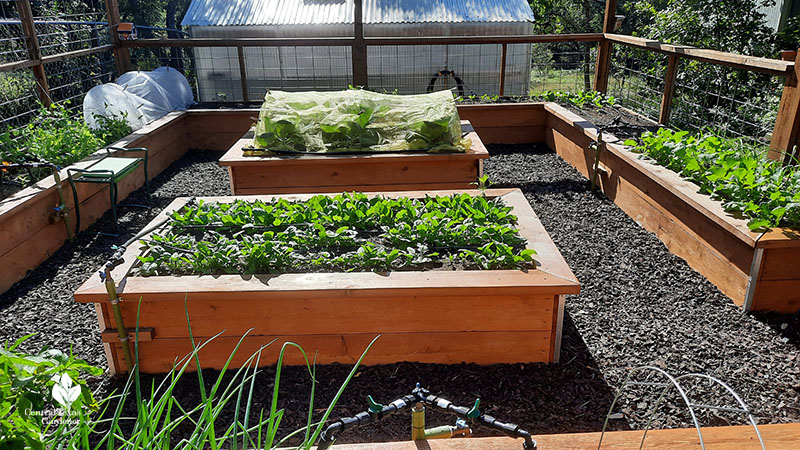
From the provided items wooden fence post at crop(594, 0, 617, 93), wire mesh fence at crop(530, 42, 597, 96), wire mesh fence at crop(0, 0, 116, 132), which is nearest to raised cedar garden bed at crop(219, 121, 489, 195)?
wire mesh fence at crop(0, 0, 116, 132)

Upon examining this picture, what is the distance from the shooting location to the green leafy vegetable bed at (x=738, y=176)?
2.80 metres

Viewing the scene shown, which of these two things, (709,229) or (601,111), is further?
(601,111)

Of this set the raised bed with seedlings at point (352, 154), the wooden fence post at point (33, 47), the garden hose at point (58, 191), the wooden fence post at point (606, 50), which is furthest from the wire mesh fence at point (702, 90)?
the wooden fence post at point (33, 47)

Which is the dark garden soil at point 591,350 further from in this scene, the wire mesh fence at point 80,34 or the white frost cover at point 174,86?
the wire mesh fence at point 80,34

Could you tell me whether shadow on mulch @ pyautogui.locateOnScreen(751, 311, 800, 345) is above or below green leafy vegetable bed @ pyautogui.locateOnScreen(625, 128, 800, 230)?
below

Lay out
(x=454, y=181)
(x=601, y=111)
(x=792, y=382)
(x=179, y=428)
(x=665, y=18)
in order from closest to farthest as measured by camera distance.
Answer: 1. (x=179, y=428)
2. (x=792, y=382)
3. (x=454, y=181)
4. (x=601, y=111)
5. (x=665, y=18)

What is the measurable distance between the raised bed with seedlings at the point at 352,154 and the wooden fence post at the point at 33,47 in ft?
6.45

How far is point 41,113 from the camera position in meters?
4.68

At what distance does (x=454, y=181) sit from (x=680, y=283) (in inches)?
77.1

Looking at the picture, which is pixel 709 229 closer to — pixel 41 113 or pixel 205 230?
pixel 205 230

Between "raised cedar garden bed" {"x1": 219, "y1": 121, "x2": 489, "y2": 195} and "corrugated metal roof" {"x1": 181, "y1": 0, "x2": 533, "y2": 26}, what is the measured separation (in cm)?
616

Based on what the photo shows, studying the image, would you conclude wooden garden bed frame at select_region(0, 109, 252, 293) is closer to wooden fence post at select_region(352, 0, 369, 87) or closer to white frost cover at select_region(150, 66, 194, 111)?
white frost cover at select_region(150, 66, 194, 111)

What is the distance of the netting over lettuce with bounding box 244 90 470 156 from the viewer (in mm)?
4594

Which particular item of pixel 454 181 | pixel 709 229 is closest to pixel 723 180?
pixel 709 229
